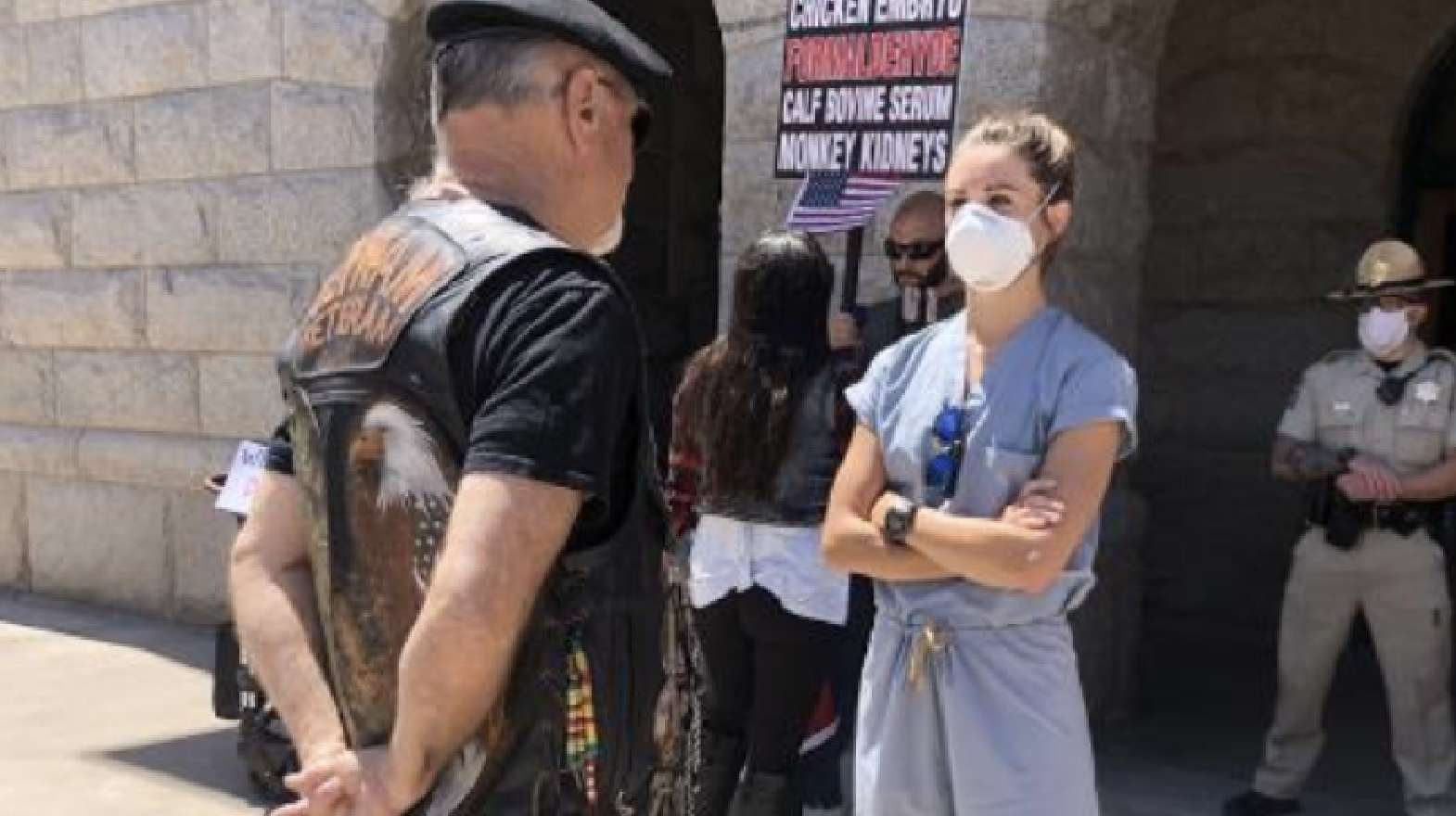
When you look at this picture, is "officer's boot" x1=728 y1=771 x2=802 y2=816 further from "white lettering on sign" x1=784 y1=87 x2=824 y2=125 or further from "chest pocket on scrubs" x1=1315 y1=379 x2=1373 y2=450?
"white lettering on sign" x1=784 y1=87 x2=824 y2=125

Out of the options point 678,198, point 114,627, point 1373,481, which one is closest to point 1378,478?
point 1373,481

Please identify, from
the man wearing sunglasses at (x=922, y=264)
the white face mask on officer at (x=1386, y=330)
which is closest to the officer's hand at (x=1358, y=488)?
the white face mask on officer at (x=1386, y=330)

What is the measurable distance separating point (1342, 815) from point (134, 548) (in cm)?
576

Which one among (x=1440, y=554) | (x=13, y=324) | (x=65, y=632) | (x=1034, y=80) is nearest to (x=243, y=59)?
(x=13, y=324)

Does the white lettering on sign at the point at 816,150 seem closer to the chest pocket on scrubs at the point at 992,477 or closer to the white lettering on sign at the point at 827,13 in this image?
the white lettering on sign at the point at 827,13

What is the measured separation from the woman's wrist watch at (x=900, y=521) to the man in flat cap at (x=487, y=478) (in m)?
1.02

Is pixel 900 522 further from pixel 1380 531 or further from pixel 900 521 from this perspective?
pixel 1380 531

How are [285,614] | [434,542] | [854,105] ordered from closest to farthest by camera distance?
[434,542] < [285,614] < [854,105]

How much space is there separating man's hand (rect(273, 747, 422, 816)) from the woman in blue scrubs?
135 centimetres

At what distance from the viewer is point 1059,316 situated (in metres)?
2.95

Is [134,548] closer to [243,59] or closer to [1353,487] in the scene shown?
[243,59]

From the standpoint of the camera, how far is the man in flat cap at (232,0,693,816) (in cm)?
167

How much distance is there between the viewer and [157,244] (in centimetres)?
759

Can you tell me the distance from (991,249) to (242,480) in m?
3.52
